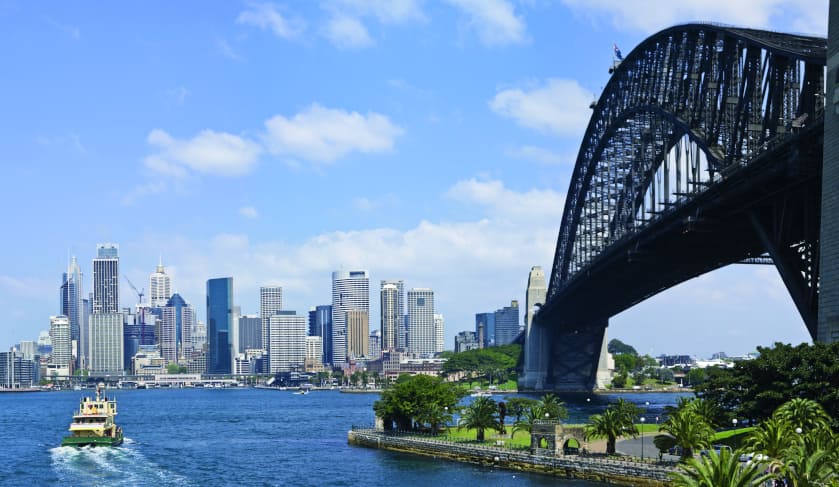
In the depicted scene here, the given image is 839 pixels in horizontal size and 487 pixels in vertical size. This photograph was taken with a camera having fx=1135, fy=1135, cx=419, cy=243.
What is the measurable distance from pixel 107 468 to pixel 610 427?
42.4m

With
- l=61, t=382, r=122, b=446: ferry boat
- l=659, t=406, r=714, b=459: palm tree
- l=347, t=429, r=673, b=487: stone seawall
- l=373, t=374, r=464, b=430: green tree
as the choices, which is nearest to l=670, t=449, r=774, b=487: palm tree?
l=347, t=429, r=673, b=487: stone seawall

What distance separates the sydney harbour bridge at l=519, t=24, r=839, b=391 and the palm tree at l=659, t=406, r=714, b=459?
8942 millimetres

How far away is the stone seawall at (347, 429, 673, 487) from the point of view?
70875mm

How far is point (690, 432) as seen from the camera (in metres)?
68.5

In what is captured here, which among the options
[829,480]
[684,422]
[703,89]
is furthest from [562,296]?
[829,480]

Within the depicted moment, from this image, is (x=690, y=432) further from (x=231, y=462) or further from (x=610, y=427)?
(x=231, y=462)

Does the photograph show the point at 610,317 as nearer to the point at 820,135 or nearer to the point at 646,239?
the point at 646,239

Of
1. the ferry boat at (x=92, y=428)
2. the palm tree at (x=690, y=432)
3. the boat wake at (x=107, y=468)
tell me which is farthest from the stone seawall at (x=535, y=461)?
the ferry boat at (x=92, y=428)

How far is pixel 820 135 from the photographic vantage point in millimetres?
68938

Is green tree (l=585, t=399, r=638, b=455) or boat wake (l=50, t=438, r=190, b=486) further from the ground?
green tree (l=585, t=399, r=638, b=455)

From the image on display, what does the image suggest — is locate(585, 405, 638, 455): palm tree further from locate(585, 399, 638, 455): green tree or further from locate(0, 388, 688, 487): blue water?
locate(0, 388, 688, 487): blue water

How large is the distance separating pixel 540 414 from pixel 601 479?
18.6m

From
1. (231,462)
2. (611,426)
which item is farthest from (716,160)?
(231,462)

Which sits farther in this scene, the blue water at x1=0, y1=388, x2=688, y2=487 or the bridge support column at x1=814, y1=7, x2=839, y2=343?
the blue water at x1=0, y1=388, x2=688, y2=487
